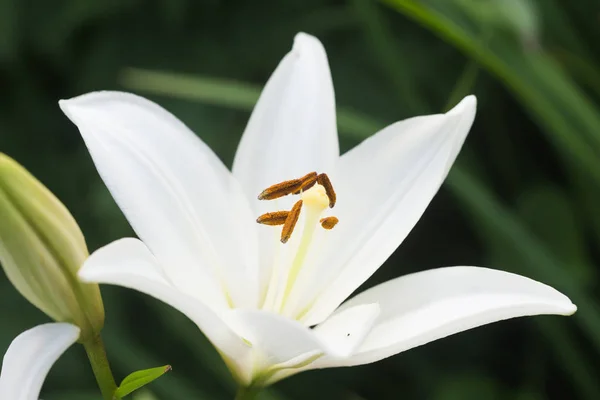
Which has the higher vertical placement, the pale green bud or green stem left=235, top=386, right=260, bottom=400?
the pale green bud

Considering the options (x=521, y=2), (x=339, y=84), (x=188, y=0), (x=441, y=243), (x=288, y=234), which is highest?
(x=188, y=0)

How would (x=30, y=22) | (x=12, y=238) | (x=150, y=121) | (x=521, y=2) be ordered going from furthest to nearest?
(x=30, y=22) → (x=521, y=2) → (x=150, y=121) → (x=12, y=238)

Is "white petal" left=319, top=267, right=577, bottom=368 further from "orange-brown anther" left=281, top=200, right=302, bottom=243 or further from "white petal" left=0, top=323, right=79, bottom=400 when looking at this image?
"white petal" left=0, top=323, right=79, bottom=400

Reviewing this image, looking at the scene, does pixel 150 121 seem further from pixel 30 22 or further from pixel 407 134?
pixel 30 22

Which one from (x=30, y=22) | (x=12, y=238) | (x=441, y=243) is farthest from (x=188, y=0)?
(x=12, y=238)

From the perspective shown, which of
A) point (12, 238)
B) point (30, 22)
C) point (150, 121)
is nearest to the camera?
point (12, 238)

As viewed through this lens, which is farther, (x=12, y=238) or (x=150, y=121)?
(x=150, y=121)

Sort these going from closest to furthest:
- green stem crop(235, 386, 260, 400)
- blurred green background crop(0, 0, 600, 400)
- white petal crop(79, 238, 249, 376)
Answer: white petal crop(79, 238, 249, 376) → green stem crop(235, 386, 260, 400) → blurred green background crop(0, 0, 600, 400)

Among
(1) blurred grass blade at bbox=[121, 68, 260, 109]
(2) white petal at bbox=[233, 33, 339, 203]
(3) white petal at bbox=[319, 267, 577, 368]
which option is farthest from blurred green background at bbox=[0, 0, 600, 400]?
(3) white petal at bbox=[319, 267, 577, 368]
